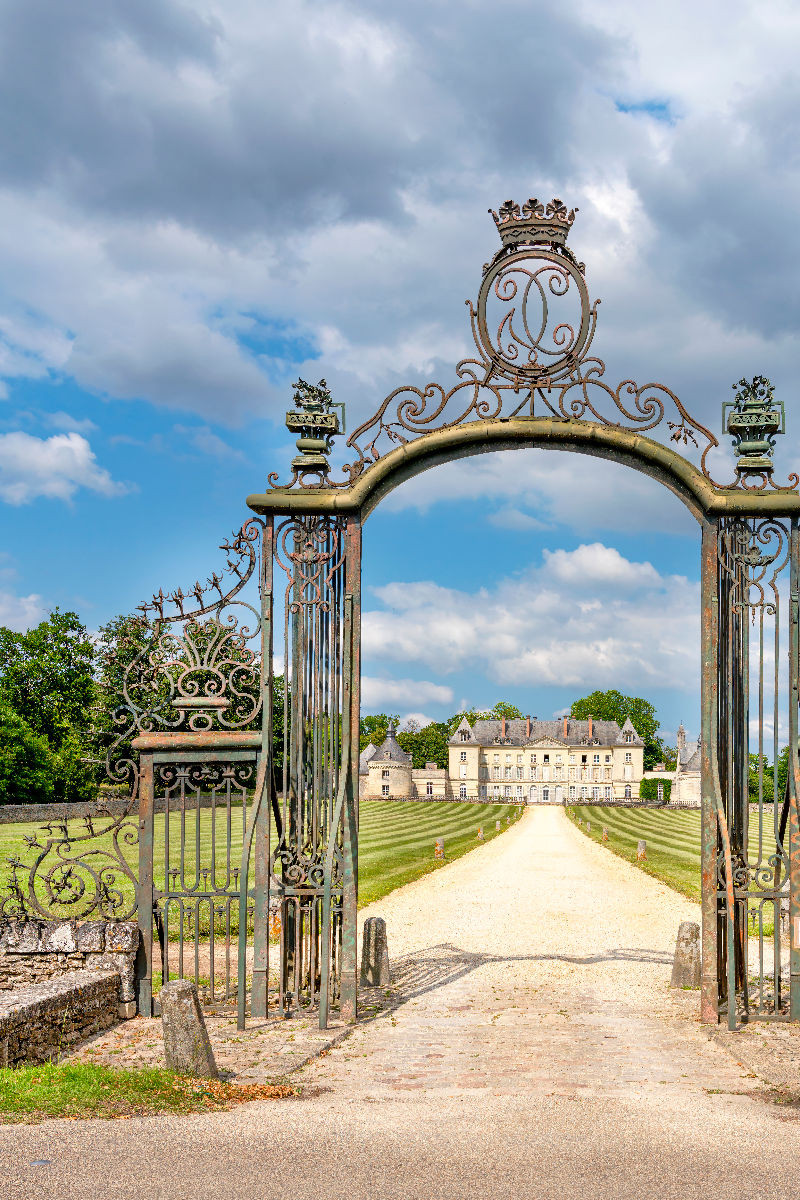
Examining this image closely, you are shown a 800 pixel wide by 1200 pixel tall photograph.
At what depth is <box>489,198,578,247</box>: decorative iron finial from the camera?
8.30 m

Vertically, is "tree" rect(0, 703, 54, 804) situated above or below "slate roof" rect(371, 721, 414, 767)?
above

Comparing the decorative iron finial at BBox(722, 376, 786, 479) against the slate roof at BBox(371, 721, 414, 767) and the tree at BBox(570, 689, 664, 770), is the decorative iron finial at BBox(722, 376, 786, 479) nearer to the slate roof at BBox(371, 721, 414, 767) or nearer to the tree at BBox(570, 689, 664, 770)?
the slate roof at BBox(371, 721, 414, 767)

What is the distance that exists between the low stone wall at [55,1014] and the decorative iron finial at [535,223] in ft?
23.5

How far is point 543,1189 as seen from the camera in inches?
172

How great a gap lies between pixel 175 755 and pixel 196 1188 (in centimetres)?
433

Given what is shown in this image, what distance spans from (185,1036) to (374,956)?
12.4ft

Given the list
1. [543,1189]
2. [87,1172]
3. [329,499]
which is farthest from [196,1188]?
[329,499]

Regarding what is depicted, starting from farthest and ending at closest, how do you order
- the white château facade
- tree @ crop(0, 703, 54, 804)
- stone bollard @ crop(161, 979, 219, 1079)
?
1. the white château facade
2. tree @ crop(0, 703, 54, 804)
3. stone bollard @ crop(161, 979, 219, 1079)

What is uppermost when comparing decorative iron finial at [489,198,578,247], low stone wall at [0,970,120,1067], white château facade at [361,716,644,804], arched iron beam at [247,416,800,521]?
decorative iron finial at [489,198,578,247]

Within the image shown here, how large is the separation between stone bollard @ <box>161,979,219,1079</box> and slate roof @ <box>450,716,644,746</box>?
85442 mm

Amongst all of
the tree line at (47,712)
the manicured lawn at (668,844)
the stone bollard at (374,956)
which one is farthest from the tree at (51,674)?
the stone bollard at (374,956)

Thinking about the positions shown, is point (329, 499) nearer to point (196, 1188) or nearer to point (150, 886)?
point (150, 886)

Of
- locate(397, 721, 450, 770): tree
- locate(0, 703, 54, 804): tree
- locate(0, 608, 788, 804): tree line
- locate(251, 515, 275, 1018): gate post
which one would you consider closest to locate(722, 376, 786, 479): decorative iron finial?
locate(251, 515, 275, 1018): gate post

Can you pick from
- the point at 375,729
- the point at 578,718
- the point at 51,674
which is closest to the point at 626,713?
the point at 578,718
